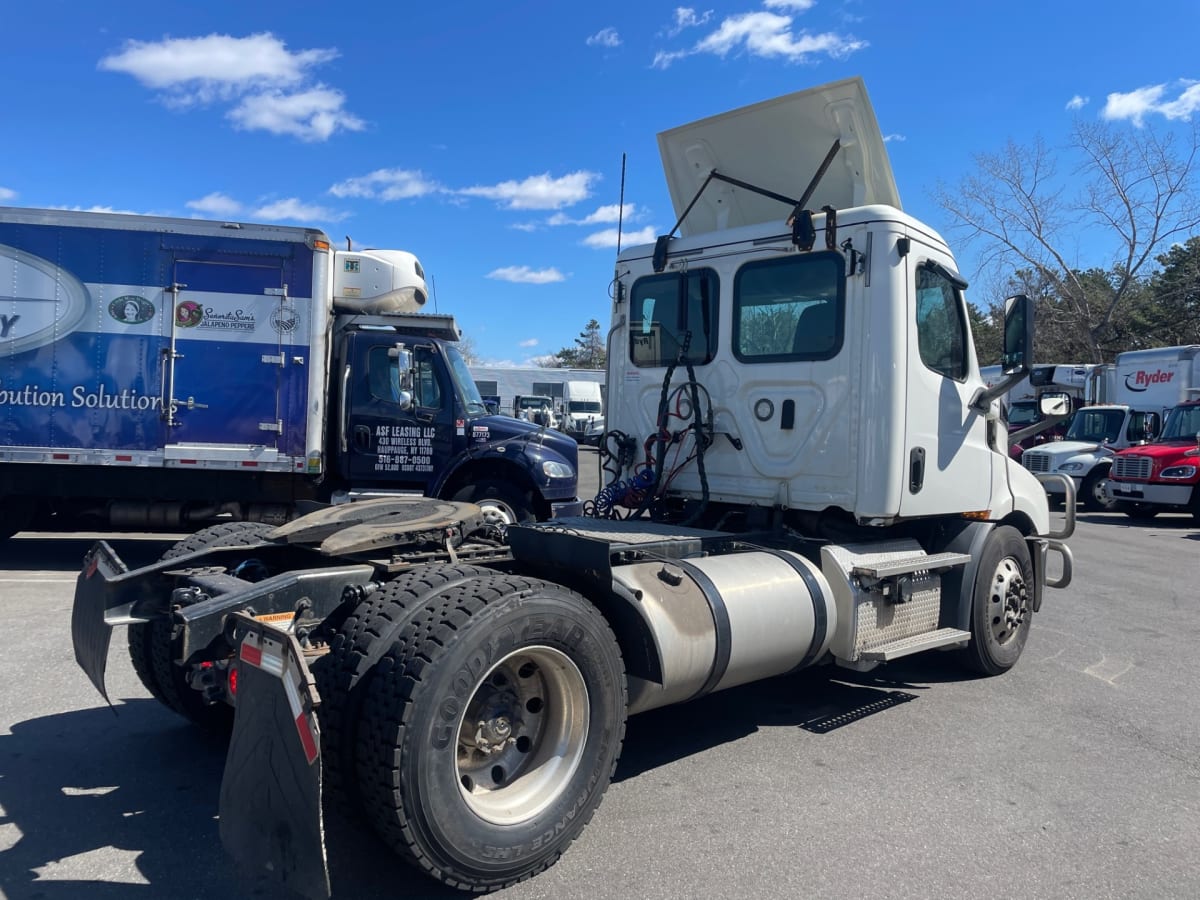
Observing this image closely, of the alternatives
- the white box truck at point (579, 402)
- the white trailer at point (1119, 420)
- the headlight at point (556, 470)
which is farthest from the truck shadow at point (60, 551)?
the white box truck at point (579, 402)

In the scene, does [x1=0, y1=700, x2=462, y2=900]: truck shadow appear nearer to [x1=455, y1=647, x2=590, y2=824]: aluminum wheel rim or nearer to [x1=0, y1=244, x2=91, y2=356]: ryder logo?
[x1=455, y1=647, x2=590, y2=824]: aluminum wheel rim

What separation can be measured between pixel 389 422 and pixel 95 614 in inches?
231

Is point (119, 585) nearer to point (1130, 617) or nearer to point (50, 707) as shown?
point (50, 707)

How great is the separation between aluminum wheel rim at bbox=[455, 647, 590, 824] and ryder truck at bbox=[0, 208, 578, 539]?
218 inches

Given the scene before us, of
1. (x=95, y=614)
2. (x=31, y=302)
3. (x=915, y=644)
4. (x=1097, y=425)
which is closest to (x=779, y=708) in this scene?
(x=915, y=644)

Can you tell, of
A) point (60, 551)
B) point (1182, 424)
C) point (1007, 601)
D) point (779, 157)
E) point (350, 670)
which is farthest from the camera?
point (1182, 424)

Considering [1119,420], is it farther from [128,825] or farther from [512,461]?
[128,825]

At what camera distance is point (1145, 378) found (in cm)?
2023

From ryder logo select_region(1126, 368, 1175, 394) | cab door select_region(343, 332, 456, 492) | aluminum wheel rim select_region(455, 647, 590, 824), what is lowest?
aluminum wheel rim select_region(455, 647, 590, 824)

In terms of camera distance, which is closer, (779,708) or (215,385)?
(779,708)

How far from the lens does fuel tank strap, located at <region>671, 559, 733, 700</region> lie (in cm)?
393

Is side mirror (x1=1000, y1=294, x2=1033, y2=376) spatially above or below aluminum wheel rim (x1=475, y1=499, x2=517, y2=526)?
above

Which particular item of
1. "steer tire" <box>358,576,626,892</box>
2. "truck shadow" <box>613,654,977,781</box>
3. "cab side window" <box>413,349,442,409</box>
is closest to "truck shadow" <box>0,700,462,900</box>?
"steer tire" <box>358,576,626,892</box>

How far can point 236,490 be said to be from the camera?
9.16 metres
